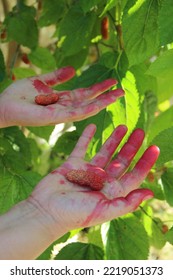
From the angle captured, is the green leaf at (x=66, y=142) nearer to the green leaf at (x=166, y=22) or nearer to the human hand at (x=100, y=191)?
the human hand at (x=100, y=191)

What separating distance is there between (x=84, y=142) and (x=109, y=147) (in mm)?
60

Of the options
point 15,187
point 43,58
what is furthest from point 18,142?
point 43,58

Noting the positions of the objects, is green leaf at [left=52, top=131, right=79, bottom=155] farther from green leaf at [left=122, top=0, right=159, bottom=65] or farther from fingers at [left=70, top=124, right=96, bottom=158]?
green leaf at [left=122, top=0, right=159, bottom=65]

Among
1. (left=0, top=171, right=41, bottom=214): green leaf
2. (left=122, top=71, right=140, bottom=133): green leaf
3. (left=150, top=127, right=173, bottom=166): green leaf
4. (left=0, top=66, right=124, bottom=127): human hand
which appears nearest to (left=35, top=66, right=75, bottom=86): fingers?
(left=0, top=66, right=124, bottom=127): human hand

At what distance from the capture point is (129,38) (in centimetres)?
134

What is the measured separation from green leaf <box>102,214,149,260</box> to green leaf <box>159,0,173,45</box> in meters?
0.54

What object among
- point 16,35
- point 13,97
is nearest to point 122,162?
point 13,97

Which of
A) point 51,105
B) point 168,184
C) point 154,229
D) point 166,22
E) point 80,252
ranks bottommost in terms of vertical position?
point 154,229

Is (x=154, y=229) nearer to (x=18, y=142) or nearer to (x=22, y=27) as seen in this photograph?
(x=18, y=142)

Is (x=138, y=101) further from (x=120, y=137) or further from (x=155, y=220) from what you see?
(x=155, y=220)

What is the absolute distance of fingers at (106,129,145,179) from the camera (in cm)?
136

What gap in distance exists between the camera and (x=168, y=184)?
4.98ft

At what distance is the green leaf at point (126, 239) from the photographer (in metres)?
1.49

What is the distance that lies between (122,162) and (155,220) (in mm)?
507
